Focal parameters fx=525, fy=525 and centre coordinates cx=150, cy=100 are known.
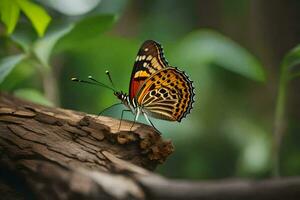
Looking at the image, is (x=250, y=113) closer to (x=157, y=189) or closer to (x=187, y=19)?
(x=187, y=19)

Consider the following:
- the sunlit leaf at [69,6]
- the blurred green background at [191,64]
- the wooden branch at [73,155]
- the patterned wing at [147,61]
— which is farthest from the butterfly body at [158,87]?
the sunlit leaf at [69,6]

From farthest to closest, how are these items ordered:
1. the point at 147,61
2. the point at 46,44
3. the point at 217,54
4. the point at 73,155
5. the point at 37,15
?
the point at 217,54 < the point at 46,44 < the point at 37,15 < the point at 147,61 < the point at 73,155

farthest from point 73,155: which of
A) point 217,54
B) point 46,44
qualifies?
point 217,54

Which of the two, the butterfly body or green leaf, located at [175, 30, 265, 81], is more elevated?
green leaf, located at [175, 30, 265, 81]

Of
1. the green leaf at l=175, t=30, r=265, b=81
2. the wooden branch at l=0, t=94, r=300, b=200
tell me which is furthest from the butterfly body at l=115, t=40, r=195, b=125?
the green leaf at l=175, t=30, r=265, b=81

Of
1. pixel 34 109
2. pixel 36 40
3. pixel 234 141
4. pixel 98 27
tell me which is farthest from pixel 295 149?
pixel 34 109

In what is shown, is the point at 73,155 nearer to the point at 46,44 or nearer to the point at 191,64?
the point at 46,44

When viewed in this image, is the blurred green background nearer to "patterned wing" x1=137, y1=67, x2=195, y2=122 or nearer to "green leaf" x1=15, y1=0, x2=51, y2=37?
"green leaf" x1=15, y1=0, x2=51, y2=37

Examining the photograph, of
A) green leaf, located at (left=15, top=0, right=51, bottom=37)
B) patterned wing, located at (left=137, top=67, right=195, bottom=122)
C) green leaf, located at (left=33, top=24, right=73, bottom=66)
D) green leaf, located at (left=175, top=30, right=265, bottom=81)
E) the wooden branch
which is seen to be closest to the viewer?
the wooden branch

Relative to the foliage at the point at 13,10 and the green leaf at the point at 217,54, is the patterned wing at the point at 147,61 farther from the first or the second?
the green leaf at the point at 217,54
